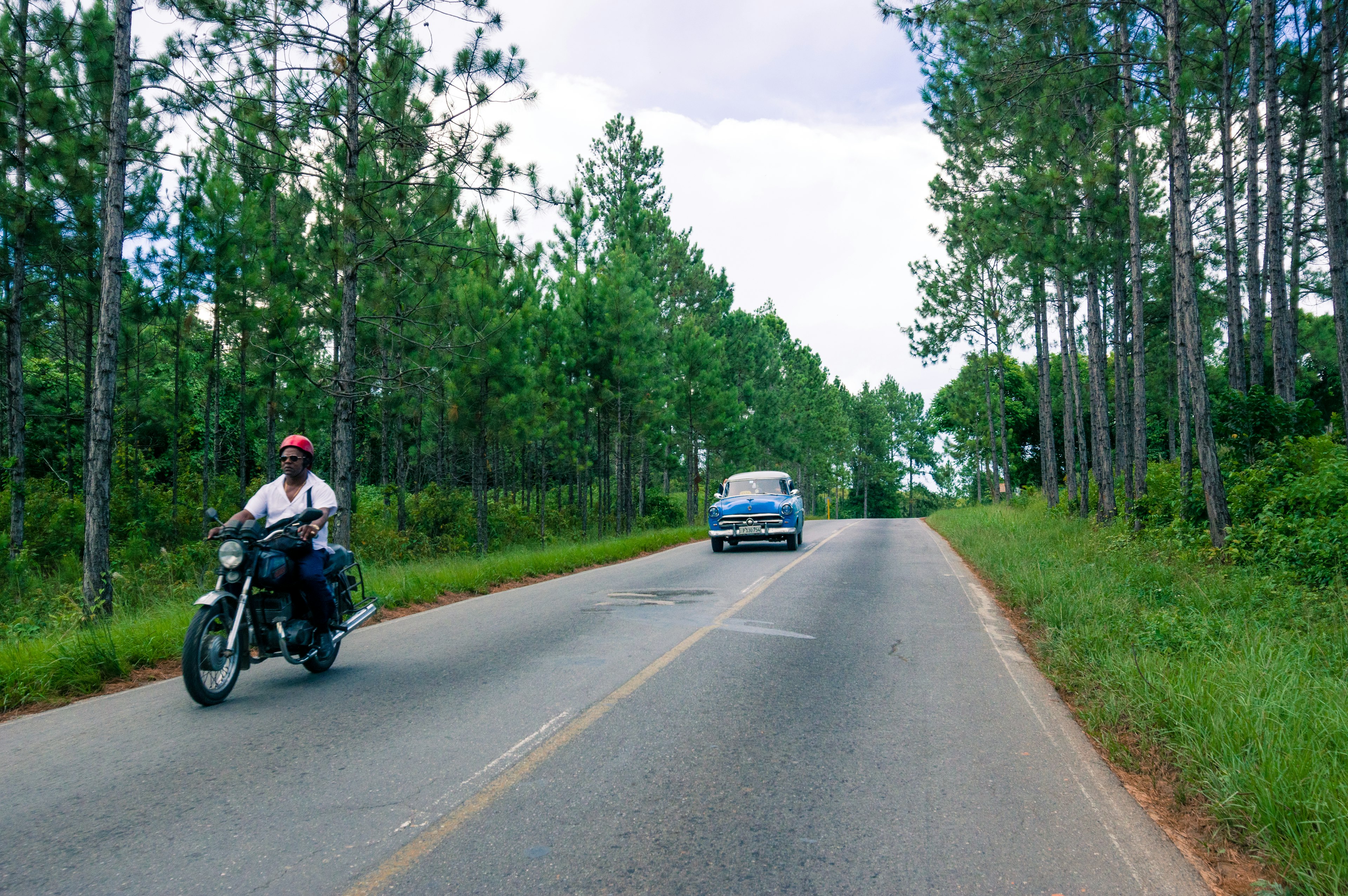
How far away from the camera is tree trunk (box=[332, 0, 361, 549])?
36.6ft

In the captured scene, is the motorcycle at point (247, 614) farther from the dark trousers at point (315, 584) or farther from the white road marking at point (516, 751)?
the white road marking at point (516, 751)

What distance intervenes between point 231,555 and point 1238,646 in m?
7.72

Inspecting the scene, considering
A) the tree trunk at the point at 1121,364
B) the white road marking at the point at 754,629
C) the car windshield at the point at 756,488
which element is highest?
the tree trunk at the point at 1121,364

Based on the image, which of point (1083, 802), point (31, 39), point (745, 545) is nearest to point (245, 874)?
point (1083, 802)

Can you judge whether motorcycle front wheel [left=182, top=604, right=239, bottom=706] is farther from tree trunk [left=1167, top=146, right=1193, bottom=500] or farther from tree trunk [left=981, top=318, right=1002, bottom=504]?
tree trunk [left=981, top=318, right=1002, bottom=504]

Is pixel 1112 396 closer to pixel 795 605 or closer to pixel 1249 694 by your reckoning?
pixel 795 605

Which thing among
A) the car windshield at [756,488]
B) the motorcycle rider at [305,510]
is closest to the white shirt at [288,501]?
the motorcycle rider at [305,510]

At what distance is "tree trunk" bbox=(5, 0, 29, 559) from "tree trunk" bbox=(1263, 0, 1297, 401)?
20594 millimetres

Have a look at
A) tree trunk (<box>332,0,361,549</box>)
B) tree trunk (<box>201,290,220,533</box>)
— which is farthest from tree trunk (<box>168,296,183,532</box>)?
tree trunk (<box>332,0,361,549</box>)

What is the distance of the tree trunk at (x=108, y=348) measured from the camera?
29.6ft

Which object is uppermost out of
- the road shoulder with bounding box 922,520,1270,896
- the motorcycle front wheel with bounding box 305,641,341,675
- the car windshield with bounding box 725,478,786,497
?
the car windshield with bounding box 725,478,786,497

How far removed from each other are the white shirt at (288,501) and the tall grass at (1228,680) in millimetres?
5929

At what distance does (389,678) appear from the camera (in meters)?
Answer: 6.48

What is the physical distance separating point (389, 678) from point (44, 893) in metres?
3.46
